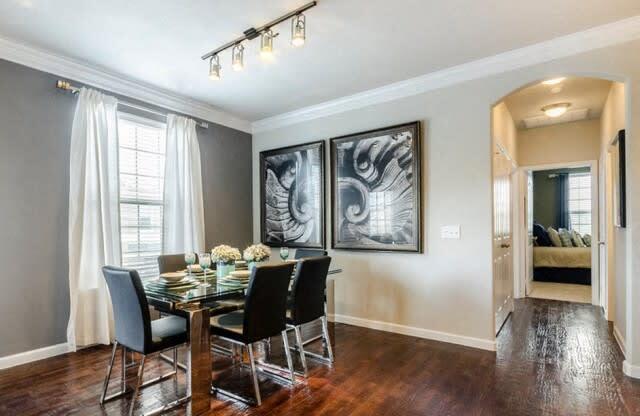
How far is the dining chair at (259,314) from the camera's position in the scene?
7.57ft

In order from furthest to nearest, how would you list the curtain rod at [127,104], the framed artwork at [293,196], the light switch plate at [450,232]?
the framed artwork at [293,196] → the light switch plate at [450,232] → the curtain rod at [127,104]

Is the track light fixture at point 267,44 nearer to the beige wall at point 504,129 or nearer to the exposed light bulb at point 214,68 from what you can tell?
the exposed light bulb at point 214,68

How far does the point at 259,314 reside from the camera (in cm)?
237

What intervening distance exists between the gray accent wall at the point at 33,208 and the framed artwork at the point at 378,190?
111 inches

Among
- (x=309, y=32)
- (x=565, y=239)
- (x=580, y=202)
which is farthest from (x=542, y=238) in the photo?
(x=309, y=32)

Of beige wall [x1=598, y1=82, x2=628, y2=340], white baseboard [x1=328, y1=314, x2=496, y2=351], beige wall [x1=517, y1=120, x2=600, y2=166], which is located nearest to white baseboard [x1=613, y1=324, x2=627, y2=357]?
beige wall [x1=598, y1=82, x2=628, y2=340]

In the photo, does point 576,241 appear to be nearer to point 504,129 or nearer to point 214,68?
point 504,129

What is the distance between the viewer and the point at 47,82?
122 inches

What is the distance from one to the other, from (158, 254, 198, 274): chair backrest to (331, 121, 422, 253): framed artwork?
1809 millimetres

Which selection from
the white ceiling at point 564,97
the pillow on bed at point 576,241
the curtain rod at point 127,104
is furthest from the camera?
the pillow on bed at point 576,241

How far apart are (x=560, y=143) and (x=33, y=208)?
6715 millimetres

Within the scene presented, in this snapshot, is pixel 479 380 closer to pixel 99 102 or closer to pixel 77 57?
pixel 99 102

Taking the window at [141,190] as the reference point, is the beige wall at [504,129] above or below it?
above

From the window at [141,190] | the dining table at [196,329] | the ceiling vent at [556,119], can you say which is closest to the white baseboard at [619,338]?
the ceiling vent at [556,119]
